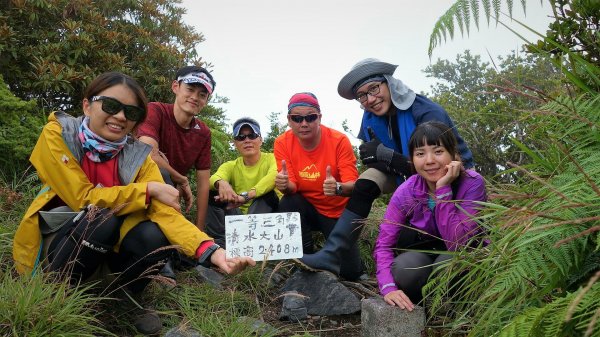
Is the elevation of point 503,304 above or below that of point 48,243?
below

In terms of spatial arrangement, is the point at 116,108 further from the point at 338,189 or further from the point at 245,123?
the point at 245,123

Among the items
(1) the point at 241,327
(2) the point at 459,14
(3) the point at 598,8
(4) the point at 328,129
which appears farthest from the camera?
(4) the point at 328,129

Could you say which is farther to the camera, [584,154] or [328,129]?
[328,129]

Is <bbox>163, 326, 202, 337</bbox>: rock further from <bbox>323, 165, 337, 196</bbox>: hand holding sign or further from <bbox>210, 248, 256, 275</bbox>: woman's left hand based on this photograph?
<bbox>323, 165, 337, 196</bbox>: hand holding sign

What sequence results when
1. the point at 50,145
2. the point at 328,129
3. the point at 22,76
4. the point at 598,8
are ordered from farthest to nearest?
1. the point at 22,76
2. the point at 328,129
3. the point at 50,145
4. the point at 598,8

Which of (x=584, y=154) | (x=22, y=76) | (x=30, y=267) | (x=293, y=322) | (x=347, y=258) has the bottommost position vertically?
(x=293, y=322)

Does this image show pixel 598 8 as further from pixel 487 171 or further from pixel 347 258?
pixel 487 171

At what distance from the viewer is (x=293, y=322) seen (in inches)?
127

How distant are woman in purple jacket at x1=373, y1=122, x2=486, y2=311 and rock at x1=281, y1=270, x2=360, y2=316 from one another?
0.56 m

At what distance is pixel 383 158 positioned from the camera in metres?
3.69

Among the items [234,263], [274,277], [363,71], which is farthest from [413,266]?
[363,71]

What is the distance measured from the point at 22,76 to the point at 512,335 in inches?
201

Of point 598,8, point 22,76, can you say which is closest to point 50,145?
point 598,8

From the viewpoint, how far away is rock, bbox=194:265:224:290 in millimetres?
3658
